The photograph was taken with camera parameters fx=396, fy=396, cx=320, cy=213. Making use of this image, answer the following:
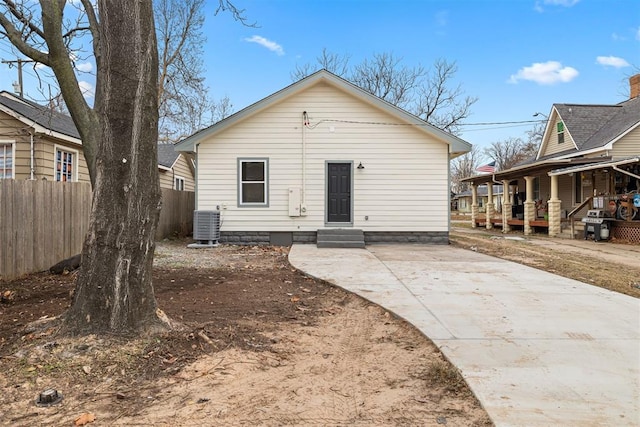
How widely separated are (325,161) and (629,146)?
13114 millimetres

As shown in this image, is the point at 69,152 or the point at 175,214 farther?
the point at 175,214

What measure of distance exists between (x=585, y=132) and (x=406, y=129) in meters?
12.4

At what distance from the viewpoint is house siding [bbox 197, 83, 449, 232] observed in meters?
11.5

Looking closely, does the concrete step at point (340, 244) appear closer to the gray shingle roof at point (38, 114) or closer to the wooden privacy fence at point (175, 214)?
the wooden privacy fence at point (175, 214)

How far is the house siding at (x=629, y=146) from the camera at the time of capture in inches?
625

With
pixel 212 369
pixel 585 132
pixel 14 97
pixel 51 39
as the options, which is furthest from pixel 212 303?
pixel 585 132

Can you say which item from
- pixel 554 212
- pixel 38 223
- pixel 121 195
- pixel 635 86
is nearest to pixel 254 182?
pixel 38 223

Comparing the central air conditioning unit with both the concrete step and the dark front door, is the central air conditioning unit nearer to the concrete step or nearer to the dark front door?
the concrete step

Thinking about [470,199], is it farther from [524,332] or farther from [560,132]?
[524,332]

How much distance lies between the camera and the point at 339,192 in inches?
461

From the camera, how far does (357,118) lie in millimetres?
11656

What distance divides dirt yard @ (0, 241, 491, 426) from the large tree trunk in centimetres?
27

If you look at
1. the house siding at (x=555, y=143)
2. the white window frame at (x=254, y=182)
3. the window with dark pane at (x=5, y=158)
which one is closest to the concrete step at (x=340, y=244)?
the white window frame at (x=254, y=182)

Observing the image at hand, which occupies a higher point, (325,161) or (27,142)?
(27,142)
